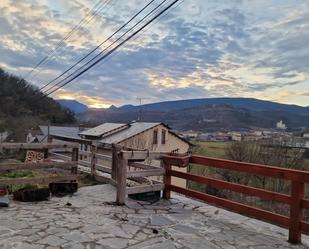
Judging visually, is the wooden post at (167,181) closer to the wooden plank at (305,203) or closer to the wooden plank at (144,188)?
the wooden plank at (144,188)

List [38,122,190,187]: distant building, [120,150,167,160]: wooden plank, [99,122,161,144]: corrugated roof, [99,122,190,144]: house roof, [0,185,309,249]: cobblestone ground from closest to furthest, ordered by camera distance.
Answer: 1. [0,185,309,249]: cobblestone ground
2. [120,150,167,160]: wooden plank
3. [99,122,190,144]: house roof
4. [99,122,161,144]: corrugated roof
5. [38,122,190,187]: distant building

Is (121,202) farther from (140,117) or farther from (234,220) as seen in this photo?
(140,117)

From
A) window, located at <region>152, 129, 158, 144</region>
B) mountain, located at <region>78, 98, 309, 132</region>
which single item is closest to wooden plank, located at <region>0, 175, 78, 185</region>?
mountain, located at <region>78, 98, 309, 132</region>

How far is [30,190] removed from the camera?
6.18m

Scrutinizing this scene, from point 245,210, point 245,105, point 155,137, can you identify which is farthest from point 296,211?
point 245,105

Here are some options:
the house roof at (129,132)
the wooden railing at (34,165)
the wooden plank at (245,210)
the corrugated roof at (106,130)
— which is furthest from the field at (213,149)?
the wooden plank at (245,210)

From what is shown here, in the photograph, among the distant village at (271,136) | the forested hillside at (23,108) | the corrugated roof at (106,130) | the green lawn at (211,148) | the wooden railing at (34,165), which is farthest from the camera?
the corrugated roof at (106,130)

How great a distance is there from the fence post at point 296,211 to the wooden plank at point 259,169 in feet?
0.36

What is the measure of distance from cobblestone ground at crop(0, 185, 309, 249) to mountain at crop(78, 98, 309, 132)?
82.3 ft

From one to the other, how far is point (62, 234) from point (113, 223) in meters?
0.83

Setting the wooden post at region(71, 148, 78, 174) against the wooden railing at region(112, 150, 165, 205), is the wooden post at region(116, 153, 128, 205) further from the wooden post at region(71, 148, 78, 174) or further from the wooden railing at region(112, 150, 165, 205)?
the wooden post at region(71, 148, 78, 174)

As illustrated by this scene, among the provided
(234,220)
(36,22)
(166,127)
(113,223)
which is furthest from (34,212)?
(166,127)

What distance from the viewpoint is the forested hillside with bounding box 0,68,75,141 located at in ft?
103

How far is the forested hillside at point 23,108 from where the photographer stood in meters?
31.4
